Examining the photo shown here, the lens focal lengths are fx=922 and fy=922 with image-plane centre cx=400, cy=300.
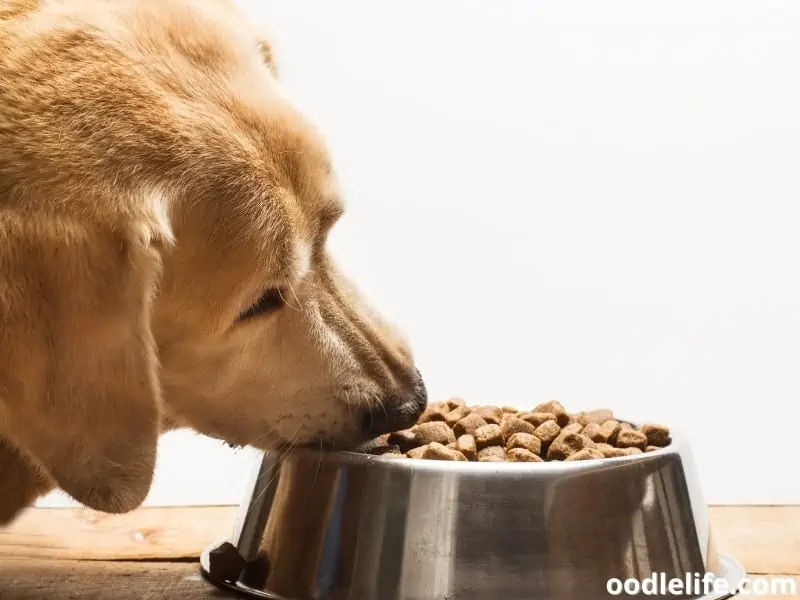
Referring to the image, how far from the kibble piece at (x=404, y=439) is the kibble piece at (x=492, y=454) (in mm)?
102

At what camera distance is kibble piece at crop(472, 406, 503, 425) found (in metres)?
1.48

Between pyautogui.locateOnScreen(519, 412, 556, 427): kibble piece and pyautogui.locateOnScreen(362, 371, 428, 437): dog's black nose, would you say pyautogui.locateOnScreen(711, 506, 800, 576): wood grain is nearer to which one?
pyautogui.locateOnScreen(519, 412, 556, 427): kibble piece

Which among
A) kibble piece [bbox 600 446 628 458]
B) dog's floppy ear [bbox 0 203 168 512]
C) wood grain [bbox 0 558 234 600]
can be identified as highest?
dog's floppy ear [bbox 0 203 168 512]

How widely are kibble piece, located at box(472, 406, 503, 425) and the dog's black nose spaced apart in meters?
0.20

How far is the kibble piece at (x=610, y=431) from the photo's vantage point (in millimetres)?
1385

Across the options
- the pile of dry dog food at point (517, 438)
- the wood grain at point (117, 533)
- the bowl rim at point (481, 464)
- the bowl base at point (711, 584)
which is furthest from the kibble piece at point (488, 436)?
the wood grain at point (117, 533)

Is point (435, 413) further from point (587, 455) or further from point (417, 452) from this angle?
point (587, 455)

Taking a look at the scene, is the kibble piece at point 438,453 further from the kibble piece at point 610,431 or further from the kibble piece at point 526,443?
the kibble piece at point 610,431

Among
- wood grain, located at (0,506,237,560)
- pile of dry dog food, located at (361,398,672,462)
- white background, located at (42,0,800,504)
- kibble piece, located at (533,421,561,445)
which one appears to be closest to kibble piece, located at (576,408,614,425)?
pile of dry dog food, located at (361,398,672,462)

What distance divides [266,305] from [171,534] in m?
0.66

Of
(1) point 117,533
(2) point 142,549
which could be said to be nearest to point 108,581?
(2) point 142,549

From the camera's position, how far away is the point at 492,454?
1340 millimetres

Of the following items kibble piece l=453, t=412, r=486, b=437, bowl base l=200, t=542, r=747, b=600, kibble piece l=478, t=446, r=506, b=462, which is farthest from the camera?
kibble piece l=453, t=412, r=486, b=437

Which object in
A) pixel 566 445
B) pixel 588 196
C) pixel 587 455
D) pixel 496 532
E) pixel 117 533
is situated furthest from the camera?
pixel 588 196
